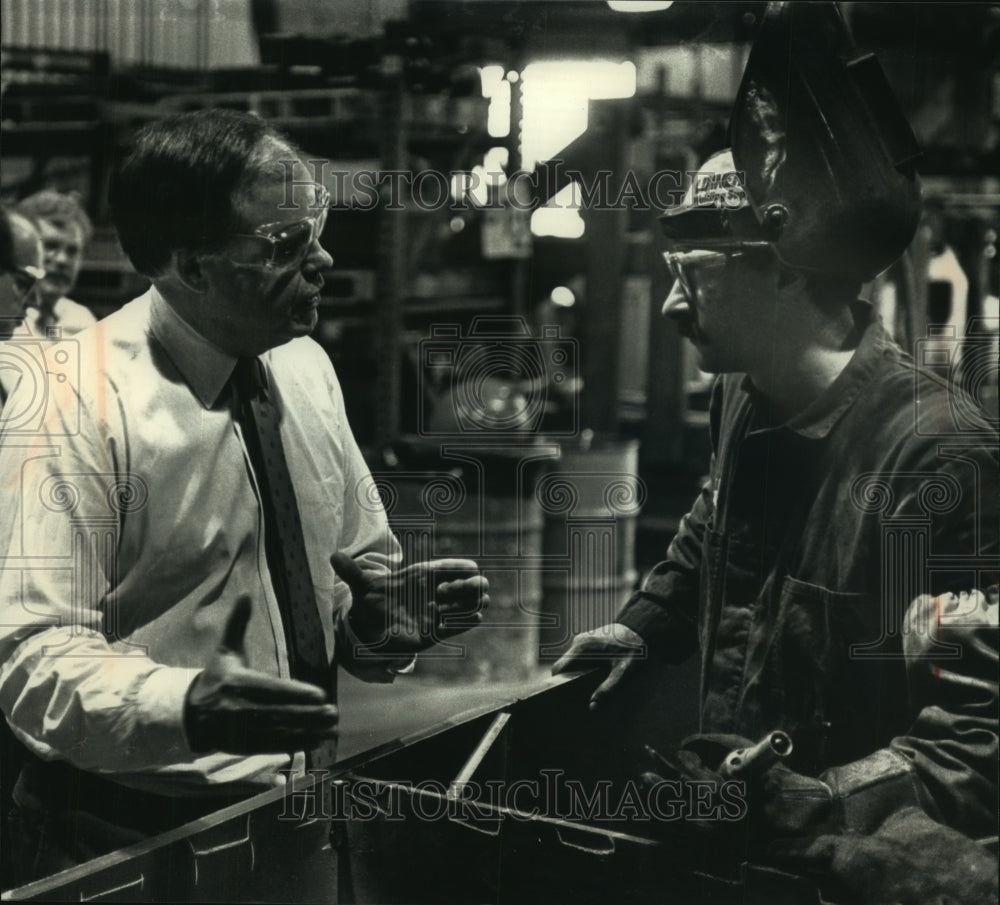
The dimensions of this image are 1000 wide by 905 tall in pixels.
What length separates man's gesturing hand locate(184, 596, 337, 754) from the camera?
11.7 ft

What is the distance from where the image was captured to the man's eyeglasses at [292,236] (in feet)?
11.8

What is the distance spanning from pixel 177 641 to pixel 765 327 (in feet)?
5.99

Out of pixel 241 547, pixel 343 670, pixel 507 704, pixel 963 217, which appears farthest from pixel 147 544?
pixel 963 217

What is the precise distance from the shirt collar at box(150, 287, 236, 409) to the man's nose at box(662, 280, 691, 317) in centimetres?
128

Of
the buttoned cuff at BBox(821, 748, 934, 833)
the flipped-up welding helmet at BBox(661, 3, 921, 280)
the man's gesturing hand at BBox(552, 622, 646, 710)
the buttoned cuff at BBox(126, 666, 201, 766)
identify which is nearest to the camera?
the buttoned cuff at BBox(126, 666, 201, 766)

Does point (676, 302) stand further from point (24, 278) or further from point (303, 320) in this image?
point (24, 278)

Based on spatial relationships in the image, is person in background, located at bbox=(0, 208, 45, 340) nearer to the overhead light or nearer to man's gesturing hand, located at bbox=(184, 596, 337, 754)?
man's gesturing hand, located at bbox=(184, 596, 337, 754)

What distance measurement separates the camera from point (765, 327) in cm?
373

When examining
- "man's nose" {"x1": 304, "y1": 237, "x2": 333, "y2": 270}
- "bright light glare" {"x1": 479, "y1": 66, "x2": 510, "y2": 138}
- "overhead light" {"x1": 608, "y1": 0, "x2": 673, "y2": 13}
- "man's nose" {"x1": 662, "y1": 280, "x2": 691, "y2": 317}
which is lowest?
"man's nose" {"x1": 662, "y1": 280, "x2": 691, "y2": 317}

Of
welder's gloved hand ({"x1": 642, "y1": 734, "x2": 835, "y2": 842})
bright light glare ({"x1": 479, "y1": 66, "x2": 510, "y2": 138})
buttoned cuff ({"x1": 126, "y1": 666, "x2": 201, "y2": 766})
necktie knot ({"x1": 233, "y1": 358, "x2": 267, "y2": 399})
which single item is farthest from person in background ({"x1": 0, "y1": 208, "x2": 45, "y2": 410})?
welder's gloved hand ({"x1": 642, "y1": 734, "x2": 835, "y2": 842})

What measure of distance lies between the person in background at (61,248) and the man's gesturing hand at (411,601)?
993 mm

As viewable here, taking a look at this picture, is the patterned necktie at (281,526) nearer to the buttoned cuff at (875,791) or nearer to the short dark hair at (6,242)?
the short dark hair at (6,242)

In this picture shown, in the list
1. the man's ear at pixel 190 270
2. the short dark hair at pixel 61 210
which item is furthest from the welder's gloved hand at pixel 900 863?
the short dark hair at pixel 61 210

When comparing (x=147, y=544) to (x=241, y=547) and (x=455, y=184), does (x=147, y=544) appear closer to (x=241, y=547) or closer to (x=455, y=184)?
(x=241, y=547)
